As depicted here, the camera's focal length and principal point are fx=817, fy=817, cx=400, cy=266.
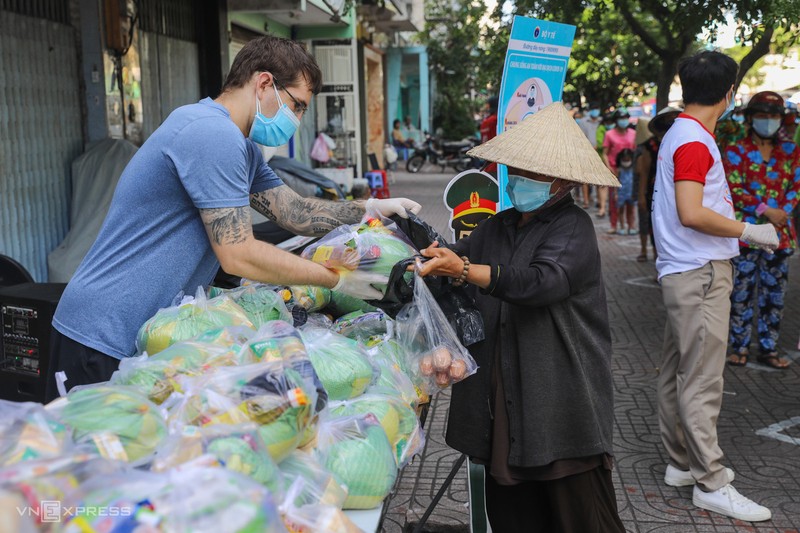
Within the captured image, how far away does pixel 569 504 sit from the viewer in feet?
9.25

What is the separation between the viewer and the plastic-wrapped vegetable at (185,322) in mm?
2332

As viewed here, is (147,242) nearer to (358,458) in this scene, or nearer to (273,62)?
(273,62)

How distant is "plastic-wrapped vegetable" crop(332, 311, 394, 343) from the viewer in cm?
286

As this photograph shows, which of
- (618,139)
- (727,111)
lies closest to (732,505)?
(727,111)

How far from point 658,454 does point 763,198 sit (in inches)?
86.5

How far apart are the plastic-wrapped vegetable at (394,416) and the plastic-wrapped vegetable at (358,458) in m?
0.09

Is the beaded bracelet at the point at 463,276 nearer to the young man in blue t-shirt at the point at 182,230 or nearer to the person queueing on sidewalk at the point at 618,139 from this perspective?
the young man in blue t-shirt at the point at 182,230

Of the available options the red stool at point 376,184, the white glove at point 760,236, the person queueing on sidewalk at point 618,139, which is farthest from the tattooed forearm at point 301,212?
the red stool at point 376,184

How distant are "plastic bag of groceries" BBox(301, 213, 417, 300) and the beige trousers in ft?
5.75

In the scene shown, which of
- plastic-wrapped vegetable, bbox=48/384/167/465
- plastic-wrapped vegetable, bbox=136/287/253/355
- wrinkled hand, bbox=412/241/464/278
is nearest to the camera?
plastic-wrapped vegetable, bbox=48/384/167/465

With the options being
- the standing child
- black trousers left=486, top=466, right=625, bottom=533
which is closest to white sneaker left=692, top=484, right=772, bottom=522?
black trousers left=486, top=466, right=625, bottom=533

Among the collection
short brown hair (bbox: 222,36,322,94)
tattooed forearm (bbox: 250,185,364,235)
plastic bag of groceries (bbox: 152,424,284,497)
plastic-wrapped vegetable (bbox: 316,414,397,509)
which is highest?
short brown hair (bbox: 222,36,322,94)

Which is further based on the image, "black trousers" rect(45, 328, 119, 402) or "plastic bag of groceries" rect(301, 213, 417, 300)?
"plastic bag of groceries" rect(301, 213, 417, 300)

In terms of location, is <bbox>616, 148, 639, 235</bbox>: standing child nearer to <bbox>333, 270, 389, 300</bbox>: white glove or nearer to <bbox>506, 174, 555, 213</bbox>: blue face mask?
<bbox>506, 174, 555, 213</bbox>: blue face mask
